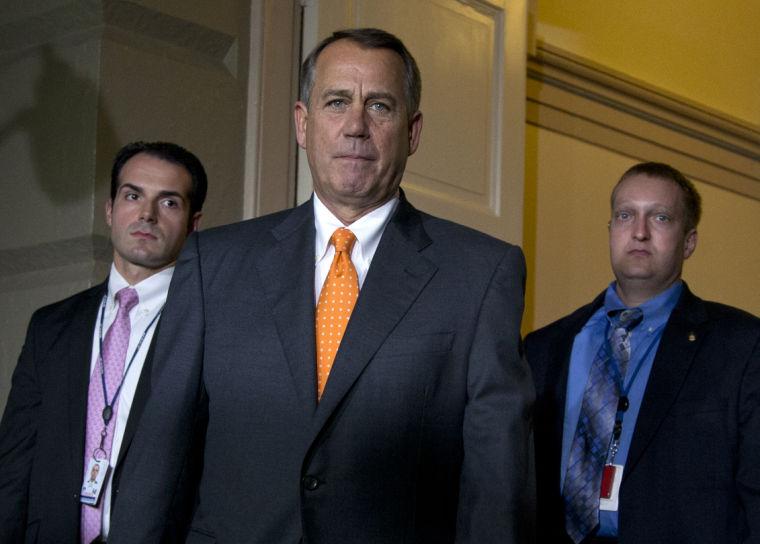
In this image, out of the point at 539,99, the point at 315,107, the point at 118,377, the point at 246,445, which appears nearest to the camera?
the point at 246,445

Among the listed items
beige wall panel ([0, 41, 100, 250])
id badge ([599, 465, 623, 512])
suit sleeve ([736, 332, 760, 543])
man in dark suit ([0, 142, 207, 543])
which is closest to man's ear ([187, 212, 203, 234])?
man in dark suit ([0, 142, 207, 543])

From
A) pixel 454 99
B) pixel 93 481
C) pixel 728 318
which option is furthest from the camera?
pixel 454 99

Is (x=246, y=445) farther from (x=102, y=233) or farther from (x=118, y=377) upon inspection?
(x=102, y=233)

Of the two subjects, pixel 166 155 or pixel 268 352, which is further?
pixel 166 155

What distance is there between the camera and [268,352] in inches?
77.6

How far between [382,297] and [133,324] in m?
1.01

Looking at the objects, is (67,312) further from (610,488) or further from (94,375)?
(610,488)

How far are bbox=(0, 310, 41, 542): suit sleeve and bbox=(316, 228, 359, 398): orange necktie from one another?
1053mm

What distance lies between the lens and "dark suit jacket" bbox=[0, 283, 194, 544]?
2.62 metres

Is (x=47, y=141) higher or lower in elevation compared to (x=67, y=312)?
higher

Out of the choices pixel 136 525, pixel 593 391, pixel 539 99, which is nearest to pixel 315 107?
pixel 136 525

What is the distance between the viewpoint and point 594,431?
3035mm

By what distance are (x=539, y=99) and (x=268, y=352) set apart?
3.47 meters

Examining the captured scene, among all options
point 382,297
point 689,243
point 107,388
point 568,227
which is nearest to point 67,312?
point 107,388
